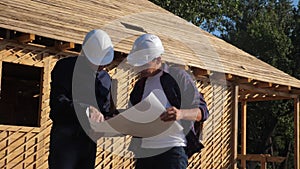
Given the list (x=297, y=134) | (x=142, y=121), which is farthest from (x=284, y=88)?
(x=142, y=121)

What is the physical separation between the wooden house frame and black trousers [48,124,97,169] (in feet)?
14.1

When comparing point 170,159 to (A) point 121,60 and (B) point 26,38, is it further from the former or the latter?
(A) point 121,60

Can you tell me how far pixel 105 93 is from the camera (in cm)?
347

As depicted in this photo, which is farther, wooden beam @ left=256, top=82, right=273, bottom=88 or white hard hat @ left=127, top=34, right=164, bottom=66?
wooden beam @ left=256, top=82, right=273, bottom=88

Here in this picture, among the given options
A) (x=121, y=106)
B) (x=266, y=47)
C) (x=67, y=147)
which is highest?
(x=266, y=47)

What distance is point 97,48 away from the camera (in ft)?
11.0

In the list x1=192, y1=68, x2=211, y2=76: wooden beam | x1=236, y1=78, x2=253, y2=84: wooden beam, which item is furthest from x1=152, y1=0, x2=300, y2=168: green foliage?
x1=192, y1=68, x2=211, y2=76: wooden beam

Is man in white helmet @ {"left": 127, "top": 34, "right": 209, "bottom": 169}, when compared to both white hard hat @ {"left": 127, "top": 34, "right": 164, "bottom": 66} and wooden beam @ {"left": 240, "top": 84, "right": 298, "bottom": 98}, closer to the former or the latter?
white hard hat @ {"left": 127, "top": 34, "right": 164, "bottom": 66}

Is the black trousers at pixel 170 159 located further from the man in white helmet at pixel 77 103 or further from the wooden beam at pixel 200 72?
the wooden beam at pixel 200 72

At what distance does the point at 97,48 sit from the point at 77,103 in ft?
1.20

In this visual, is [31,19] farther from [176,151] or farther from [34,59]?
[176,151]

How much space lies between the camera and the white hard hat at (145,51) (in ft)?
10.7

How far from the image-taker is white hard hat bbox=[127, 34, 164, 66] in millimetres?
3273

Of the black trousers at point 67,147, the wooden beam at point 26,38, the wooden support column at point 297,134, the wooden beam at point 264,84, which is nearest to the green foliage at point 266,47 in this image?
the wooden support column at point 297,134
